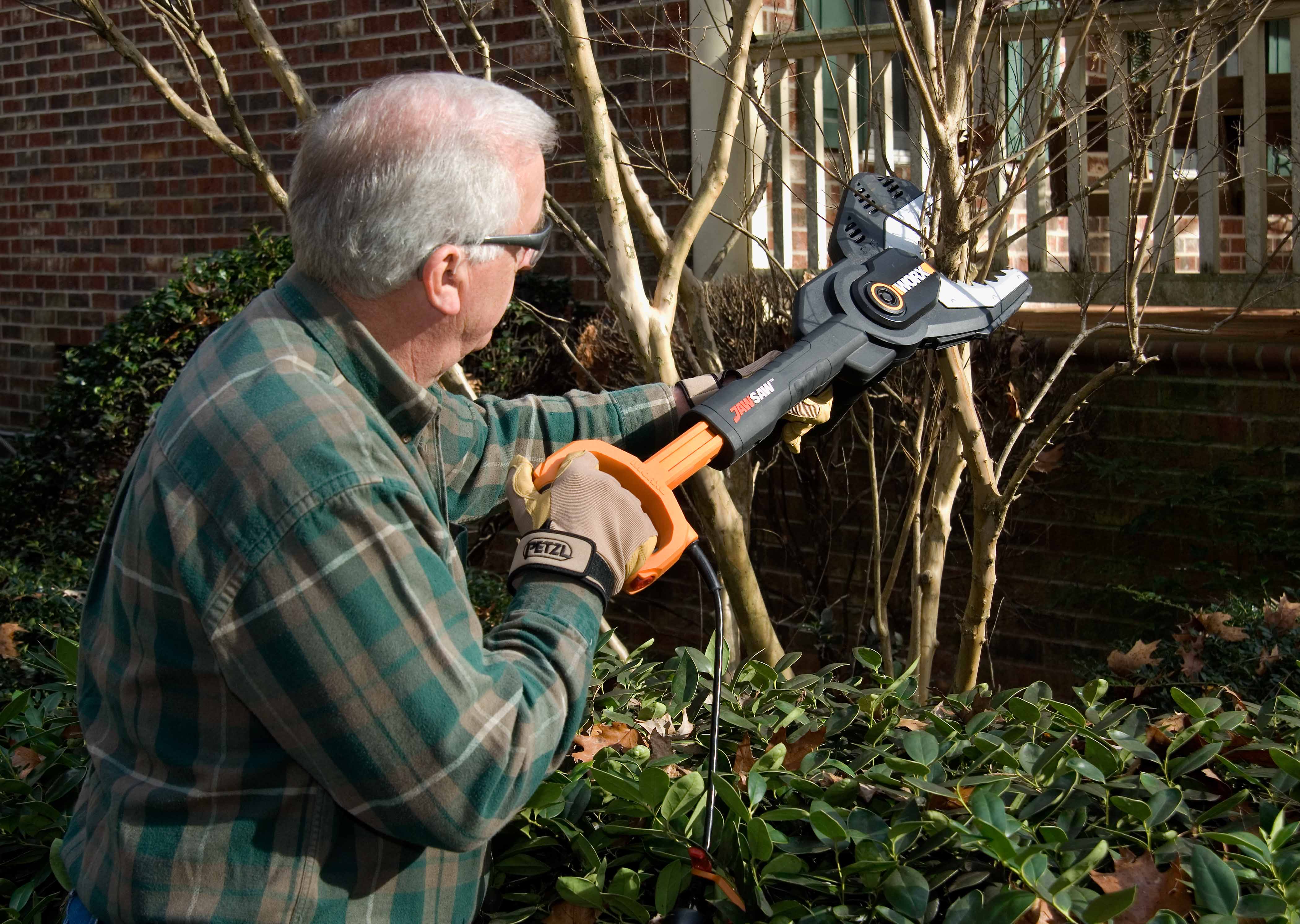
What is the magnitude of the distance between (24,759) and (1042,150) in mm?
2443

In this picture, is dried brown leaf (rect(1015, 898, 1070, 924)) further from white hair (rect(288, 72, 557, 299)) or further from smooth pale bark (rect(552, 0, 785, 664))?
smooth pale bark (rect(552, 0, 785, 664))

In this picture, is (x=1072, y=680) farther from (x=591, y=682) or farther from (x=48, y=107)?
(x=48, y=107)

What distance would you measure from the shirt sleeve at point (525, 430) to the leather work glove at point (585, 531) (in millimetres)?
355

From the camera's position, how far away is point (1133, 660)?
315cm

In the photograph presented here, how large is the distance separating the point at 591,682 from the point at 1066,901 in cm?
87

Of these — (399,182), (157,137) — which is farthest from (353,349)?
(157,137)

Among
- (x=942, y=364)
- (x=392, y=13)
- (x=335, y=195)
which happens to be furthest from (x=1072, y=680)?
(x=392, y=13)

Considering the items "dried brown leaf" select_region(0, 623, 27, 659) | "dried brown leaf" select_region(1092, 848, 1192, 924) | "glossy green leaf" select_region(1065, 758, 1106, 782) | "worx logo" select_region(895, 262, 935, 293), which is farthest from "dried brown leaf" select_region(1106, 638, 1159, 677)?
"dried brown leaf" select_region(0, 623, 27, 659)

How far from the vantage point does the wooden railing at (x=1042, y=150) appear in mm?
3316

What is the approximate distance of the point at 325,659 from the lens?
4.25 feet

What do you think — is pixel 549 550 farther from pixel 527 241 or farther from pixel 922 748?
pixel 922 748

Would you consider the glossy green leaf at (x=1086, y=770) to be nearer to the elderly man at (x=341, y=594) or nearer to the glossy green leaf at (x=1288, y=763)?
A: the glossy green leaf at (x=1288, y=763)

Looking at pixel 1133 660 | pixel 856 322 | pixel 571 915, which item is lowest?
pixel 1133 660

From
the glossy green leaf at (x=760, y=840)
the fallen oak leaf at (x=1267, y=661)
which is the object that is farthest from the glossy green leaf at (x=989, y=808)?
the fallen oak leaf at (x=1267, y=661)
